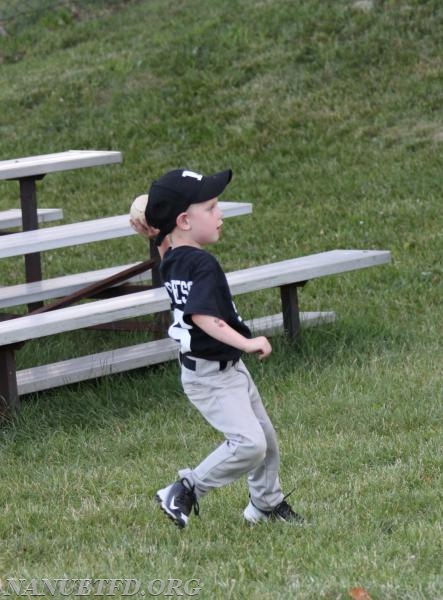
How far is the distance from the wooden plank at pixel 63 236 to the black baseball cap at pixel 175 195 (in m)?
2.41

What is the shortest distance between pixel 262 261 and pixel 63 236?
280 centimetres

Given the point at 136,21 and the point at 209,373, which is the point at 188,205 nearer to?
the point at 209,373

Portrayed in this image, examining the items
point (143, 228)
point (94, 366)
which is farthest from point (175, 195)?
point (94, 366)

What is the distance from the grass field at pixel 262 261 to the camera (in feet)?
14.3

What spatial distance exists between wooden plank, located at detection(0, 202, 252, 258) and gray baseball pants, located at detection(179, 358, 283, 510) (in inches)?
96.8

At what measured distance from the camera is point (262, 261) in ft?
31.4

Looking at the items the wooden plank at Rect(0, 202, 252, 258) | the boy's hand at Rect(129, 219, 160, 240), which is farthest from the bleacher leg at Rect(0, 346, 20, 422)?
the boy's hand at Rect(129, 219, 160, 240)

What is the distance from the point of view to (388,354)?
6965 mm

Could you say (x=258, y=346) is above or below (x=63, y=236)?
above

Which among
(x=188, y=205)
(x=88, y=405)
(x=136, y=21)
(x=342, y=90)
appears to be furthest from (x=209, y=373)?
(x=136, y=21)

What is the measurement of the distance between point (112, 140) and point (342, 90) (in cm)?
226

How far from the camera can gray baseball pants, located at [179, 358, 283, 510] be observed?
436cm

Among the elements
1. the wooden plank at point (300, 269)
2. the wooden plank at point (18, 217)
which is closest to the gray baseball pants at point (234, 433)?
the wooden plank at point (300, 269)

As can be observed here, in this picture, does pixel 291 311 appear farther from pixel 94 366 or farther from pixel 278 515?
pixel 278 515
